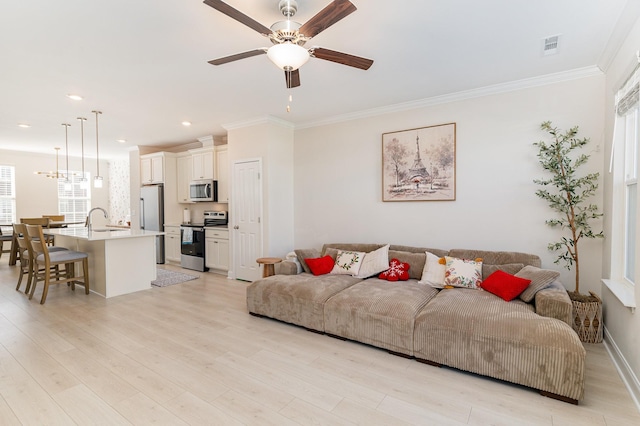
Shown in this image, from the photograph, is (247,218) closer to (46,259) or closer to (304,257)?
(304,257)

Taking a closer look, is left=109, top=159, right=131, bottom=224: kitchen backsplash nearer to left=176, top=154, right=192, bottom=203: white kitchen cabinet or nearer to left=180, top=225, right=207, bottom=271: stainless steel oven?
left=176, top=154, right=192, bottom=203: white kitchen cabinet

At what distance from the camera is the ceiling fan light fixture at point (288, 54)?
1812 mm

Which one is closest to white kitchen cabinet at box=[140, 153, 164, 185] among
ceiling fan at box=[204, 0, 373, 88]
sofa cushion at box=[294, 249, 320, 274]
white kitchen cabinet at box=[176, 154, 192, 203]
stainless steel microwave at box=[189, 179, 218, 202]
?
white kitchen cabinet at box=[176, 154, 192, 203]

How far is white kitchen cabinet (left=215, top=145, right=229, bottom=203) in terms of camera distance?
601 cm

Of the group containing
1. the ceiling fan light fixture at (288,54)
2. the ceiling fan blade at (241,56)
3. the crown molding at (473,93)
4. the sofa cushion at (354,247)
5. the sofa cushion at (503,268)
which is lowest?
the sofa cushion at (503,268)

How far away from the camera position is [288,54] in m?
1.83

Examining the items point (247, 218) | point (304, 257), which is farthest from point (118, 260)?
point (304, 257)

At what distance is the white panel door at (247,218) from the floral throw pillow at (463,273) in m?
2.86

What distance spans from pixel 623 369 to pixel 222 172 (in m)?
5.94

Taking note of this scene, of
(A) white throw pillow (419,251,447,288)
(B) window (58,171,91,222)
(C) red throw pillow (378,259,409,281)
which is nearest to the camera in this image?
(A) white throw pillow (419,251,447,288)

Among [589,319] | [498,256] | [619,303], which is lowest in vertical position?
[589,319]

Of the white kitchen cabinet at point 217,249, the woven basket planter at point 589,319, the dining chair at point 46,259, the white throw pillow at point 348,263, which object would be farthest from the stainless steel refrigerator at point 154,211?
the woven basket planter at point 589,319

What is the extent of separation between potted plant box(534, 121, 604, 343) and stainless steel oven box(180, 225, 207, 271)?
5423 mm

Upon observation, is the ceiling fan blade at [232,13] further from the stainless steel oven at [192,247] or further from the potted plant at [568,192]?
the stainless steel oven at [192,247]
